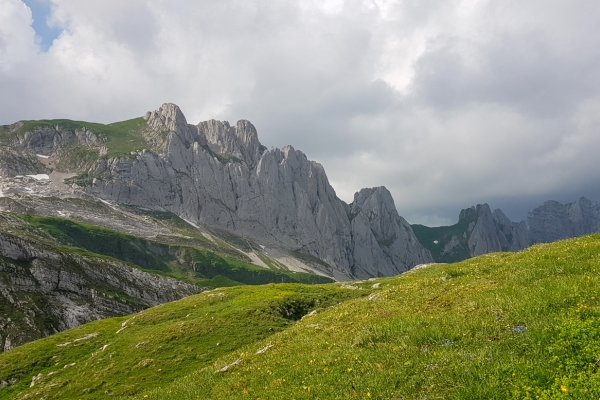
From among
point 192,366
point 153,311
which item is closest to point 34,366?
point 153,311

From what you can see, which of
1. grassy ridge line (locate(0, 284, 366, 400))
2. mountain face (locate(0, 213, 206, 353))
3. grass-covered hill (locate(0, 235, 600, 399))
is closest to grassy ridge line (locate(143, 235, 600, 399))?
grass-covered hill (locate(0, 235, 600, 399))

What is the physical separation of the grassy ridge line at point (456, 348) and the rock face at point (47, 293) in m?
138

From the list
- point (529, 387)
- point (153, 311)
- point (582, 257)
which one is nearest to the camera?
point (529, 387)

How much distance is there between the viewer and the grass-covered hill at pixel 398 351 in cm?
1087

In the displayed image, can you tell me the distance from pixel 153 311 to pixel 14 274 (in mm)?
160395

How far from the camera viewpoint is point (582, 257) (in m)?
20.8

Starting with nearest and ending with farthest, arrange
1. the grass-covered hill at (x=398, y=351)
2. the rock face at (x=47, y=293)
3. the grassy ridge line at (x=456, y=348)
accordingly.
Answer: the grassy ridge line at (x=456, y=348) → the grass-covered hill at (x=398, y=351) → the rock face at (x=47, y=293)

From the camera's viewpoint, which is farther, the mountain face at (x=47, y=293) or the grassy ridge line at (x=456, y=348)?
the mountain face at (x=47, y=293)

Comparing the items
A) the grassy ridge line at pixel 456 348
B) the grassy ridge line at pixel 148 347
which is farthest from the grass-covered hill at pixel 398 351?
the grassy ridge line at pixel 148 347

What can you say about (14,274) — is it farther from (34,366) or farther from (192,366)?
(192,366)

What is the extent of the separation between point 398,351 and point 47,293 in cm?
19391

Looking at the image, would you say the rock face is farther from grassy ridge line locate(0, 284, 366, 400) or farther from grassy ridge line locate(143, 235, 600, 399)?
grassy ridge line locate(143, 235, 600, 399)

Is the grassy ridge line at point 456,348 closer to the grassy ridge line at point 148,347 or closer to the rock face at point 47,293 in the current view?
the grassy ridge line at point 148,347

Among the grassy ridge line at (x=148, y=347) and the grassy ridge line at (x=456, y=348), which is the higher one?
the grassy ridge line at (x=456, y=348)
